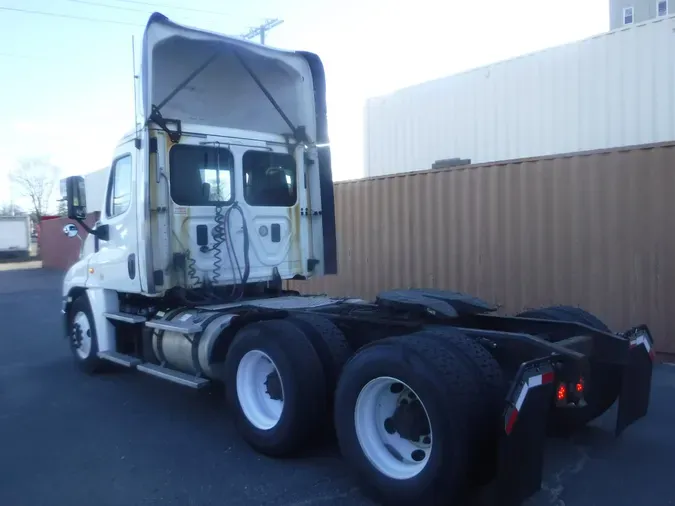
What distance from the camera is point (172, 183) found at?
641 cm

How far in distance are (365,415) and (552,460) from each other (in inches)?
63.6

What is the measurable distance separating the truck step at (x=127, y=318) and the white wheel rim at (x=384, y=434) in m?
3.26

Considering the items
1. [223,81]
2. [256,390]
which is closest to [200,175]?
[223,81]

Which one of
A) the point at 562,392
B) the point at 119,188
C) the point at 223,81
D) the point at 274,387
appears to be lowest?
the point at 274,387

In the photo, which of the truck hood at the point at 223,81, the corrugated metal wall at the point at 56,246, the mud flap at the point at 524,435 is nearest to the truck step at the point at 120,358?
the truck hood at the point at 223,81

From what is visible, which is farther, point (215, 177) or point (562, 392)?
point (215, 177)

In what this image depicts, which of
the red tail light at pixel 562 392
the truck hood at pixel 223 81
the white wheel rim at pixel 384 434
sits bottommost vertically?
the white wheel rim at pixel 384 434

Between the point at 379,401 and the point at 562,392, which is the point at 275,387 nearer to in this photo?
the point at 379,401

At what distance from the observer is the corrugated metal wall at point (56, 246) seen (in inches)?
1115

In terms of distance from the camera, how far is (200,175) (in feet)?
21.6

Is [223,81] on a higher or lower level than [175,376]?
higher

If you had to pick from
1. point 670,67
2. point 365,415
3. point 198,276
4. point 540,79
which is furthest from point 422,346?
point 540,79

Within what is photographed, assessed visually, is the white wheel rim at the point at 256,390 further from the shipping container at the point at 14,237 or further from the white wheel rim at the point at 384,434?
the shipping container at the point at 14,237

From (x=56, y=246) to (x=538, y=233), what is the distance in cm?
2704
